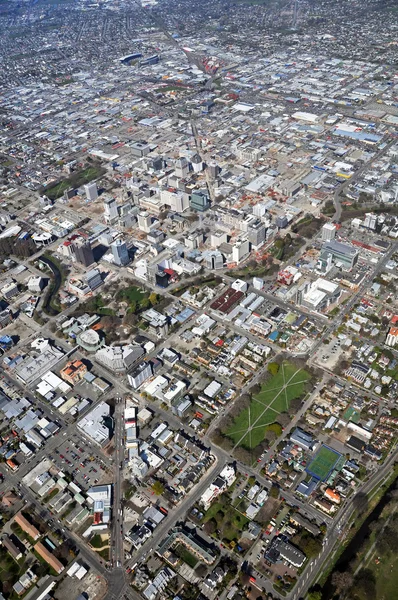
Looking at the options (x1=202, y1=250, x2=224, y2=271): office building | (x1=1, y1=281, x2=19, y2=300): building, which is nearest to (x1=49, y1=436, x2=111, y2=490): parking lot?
(x1=1, y1=281, x2=19, y2=300): building

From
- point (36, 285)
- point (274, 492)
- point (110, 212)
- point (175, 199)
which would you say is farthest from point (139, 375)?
point (175, 199)

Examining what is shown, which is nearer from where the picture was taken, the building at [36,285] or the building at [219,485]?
the building at [219,485]

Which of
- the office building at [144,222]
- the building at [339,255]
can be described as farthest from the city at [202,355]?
the office building at [144,222]

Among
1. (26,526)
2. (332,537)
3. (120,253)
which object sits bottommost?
(332,537)

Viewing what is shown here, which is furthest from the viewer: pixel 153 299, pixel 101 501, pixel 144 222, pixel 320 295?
pixel 144 222

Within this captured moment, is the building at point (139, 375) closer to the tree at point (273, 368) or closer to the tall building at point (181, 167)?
the tree at point (273, 368)

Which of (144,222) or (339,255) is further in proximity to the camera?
(144,222)

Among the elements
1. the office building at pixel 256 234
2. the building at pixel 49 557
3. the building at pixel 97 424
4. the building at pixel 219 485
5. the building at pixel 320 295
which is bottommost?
the building at pixel 49 557

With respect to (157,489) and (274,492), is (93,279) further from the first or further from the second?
(274,492)
